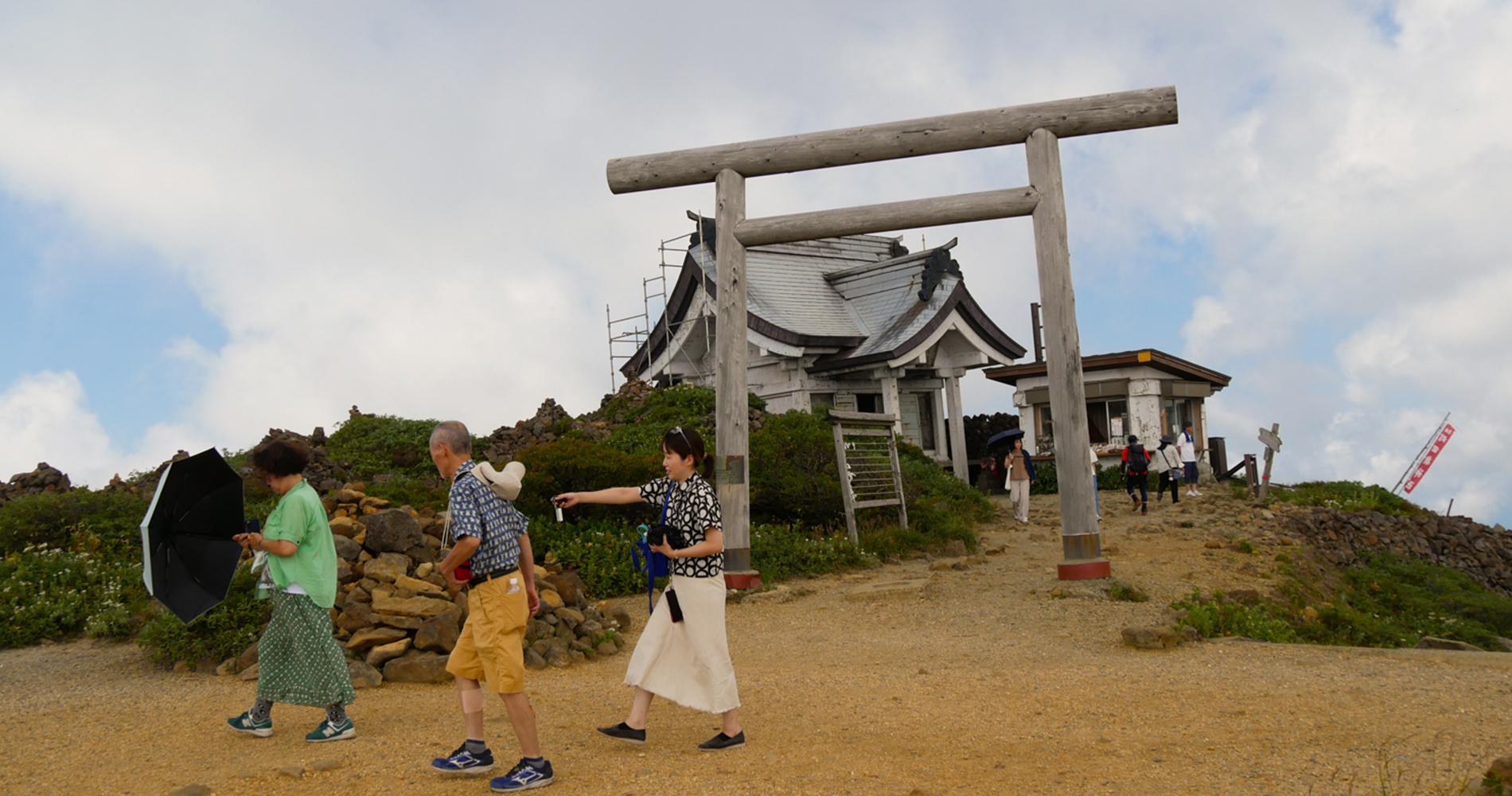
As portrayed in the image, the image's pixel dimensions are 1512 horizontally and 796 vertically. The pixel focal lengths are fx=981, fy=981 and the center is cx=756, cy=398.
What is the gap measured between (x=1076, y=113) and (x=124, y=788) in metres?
9.77

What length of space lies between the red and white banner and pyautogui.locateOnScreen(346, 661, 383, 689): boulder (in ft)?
A: 76.1

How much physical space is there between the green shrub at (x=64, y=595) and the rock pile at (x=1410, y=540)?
1539cm

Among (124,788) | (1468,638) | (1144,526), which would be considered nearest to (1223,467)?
(1144,526)

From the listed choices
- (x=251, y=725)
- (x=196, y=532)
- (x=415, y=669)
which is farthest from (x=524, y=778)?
(x=415, y=669)

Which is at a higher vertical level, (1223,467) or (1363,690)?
(1223,467)

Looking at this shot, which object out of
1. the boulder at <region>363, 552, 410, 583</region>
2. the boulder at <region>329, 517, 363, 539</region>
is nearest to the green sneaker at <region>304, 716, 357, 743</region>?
the boulder at <region>363, 552, 410, 583</region>

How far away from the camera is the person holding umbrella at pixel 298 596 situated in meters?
5.13

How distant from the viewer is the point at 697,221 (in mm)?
22047

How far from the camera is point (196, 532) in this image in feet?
17.7

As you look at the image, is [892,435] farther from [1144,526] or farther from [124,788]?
[124,788]

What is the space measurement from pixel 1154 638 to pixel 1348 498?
49.4 ft

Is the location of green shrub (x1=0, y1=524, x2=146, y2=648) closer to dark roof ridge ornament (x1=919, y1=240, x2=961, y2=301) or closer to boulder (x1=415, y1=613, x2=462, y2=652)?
boulder (x1=415, y1=613, x2=462, y2=652)

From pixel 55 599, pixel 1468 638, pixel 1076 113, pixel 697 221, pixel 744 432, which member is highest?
pixel 697 221

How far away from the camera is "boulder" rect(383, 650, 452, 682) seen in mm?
7043
